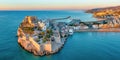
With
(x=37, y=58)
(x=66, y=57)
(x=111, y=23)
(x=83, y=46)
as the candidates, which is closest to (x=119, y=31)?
(x=111, y=23)

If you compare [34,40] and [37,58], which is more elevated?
[34,40]

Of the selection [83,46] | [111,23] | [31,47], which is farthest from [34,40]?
[111,23]

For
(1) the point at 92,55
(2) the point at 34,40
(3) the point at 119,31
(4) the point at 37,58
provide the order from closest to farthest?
(4) the point at 37,58 < (1) the point at 92,55 < (2) the point at 34,40 < (3) the point at 119,31

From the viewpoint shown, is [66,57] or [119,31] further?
[119,31]

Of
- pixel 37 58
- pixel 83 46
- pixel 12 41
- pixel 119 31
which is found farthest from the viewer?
pixel 119 31

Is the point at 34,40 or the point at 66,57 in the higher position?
the point at 34,40

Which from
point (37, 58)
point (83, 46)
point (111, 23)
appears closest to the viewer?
point (37, 58)

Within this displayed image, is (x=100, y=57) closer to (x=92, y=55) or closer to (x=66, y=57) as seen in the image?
(x=92, y=55)

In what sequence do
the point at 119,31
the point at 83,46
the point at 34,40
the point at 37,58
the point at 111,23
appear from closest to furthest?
the point at 37,58 < the point at 34,40 < the point at 83,46 < the point at 119,31 < the point at 111,23

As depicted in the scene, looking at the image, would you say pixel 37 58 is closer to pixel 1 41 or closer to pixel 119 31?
pixel 1 41

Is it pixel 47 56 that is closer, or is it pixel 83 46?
pixel 47 56
